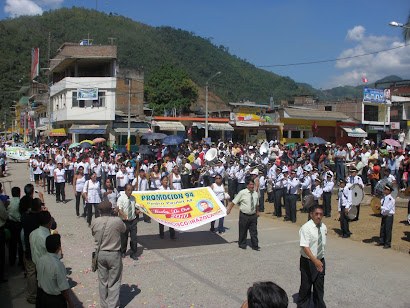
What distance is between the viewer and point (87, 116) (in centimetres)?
4097

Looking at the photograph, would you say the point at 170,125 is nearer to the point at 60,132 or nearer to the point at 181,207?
the point at 60,132

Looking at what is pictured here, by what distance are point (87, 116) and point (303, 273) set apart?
→ 37871 mm

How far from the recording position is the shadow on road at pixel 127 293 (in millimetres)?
6738

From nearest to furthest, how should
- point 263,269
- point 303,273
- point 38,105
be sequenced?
point 303,273
point 263,269
point 38,105

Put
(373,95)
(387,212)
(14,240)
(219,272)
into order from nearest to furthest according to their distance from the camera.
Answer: (219,272)
(14,240)
(387,212)
(373,95)

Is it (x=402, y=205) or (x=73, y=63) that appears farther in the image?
(x=73, y=63)

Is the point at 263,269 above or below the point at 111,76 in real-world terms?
below

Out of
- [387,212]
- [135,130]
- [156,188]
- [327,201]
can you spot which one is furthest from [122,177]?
[135,130]

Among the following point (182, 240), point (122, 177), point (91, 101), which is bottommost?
point (182, 240)

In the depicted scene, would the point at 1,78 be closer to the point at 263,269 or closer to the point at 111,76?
the point at 111,76

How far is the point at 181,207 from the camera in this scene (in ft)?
34.4

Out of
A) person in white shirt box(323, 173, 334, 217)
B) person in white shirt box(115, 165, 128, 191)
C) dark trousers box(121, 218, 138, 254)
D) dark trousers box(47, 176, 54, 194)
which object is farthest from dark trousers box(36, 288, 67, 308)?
dark trousers box(47, 176, 54, 194)

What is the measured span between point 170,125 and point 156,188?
2610 centimetres

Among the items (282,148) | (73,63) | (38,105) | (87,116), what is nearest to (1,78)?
(38,105)
